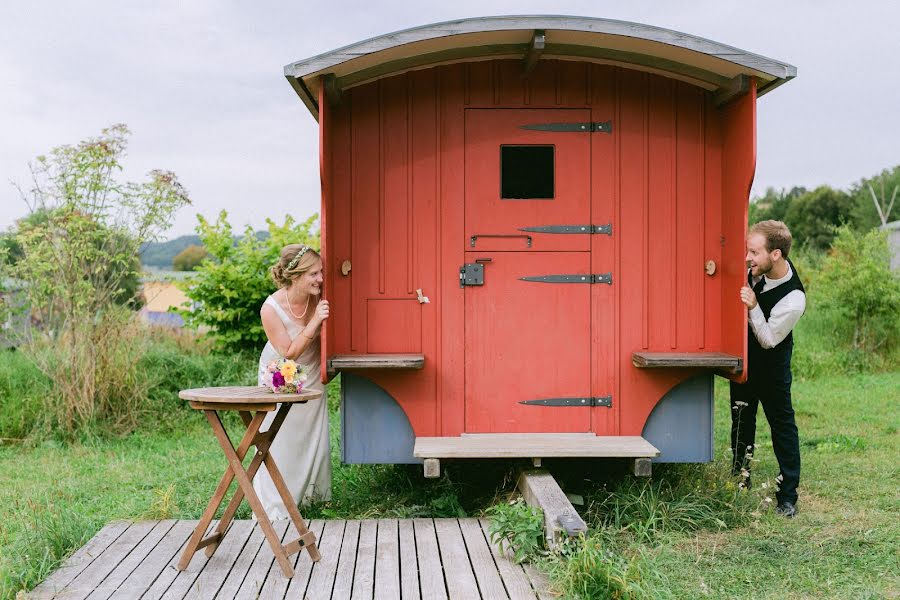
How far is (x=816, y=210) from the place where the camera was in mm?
42094

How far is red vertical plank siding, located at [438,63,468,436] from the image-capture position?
18.0ft

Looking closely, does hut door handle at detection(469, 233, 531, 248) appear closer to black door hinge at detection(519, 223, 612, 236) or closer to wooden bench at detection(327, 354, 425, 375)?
black door hinge at detection(519, 223, 612, 236)

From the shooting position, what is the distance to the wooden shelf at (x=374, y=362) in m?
5.08

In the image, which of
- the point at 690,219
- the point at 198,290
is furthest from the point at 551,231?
the point at 198,290

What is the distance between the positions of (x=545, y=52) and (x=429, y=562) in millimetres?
3111

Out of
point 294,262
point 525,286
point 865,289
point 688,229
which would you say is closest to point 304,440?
point 294,262

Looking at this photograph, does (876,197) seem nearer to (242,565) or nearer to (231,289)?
(231,289)

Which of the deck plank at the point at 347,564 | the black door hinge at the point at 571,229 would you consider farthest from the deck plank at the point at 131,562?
the black door hinge at the point at 571,229

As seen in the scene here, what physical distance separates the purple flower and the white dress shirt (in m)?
2.89

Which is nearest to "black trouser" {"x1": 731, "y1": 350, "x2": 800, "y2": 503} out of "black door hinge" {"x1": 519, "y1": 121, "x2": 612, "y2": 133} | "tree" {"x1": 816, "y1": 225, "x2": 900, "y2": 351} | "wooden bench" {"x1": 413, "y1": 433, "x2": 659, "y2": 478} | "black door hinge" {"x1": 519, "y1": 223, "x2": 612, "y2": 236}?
"wooden bench" {"x1": 413, "y1": 433, "x2": 659, "y2": 478}

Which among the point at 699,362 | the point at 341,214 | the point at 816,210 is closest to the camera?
the point at 699,362

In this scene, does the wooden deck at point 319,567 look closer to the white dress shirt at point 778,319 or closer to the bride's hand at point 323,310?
the bride's hand at point 323,310

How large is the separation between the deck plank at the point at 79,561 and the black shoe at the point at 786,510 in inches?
158

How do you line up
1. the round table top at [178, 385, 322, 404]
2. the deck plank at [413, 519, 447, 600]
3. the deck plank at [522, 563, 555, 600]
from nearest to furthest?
1. the deck plank at [522, 563, 555, 600]
2. the deck plank at [413, 519, 447, 600]
3. the round table top at [178, 385, 322, 404]
